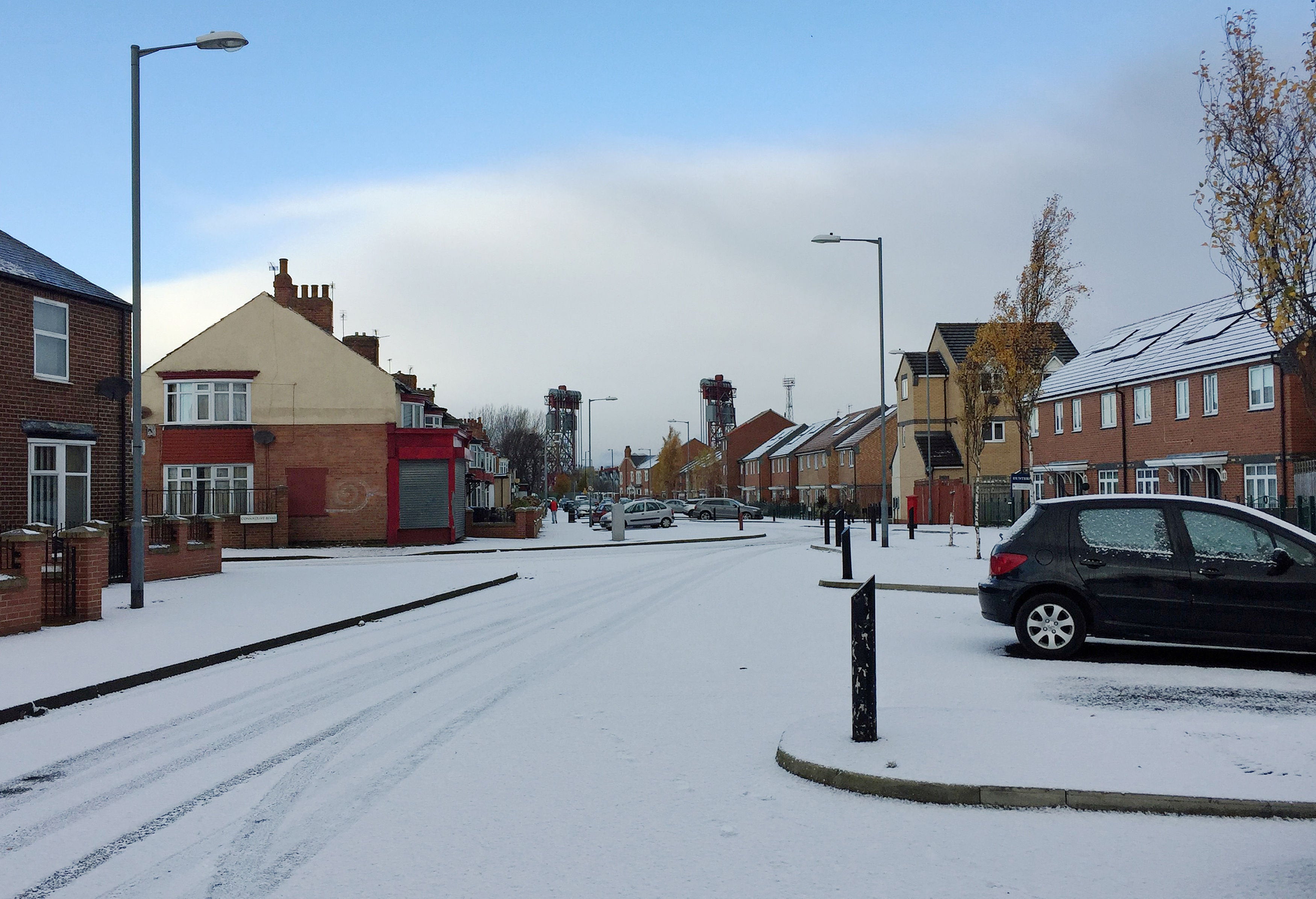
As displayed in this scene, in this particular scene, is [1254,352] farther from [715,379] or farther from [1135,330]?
[715,379]

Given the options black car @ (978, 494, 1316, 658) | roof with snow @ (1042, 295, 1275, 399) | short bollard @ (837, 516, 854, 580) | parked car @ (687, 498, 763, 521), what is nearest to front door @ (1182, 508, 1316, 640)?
black car @ (978, 494, 1316, 658)

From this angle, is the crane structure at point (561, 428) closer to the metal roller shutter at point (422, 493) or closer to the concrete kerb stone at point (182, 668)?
the metal roller shutter at point (422, 493)

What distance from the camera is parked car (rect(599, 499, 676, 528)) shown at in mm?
49250

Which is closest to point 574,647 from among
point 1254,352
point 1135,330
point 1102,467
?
point 1254,352

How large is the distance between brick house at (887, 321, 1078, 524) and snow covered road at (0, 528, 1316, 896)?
49.8 metres

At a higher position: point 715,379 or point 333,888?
point 715,379

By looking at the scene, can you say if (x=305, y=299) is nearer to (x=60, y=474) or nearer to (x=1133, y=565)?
(x=60, y=474)

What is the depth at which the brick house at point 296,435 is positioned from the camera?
35.7 metres

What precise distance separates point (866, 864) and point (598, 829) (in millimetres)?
1306

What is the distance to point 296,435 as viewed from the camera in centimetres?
3591

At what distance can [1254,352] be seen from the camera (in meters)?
29.9

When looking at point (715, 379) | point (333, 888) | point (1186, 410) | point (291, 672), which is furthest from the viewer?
point (715, 379)

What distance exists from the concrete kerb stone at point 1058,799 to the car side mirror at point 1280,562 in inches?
182

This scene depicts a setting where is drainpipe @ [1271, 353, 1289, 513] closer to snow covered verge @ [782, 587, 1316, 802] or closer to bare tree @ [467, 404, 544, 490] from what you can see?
snow covered verge @ [782, 587, 1316, 802]
